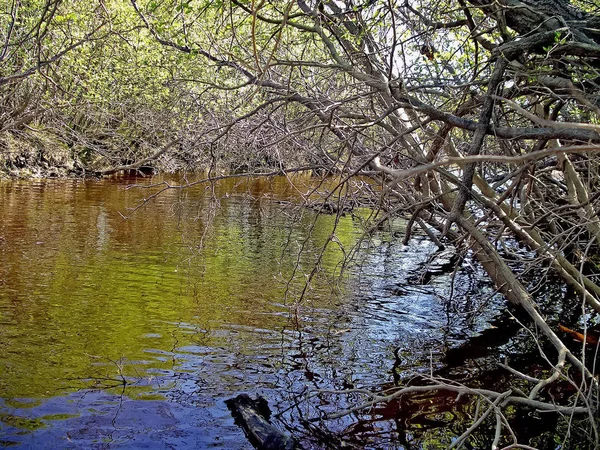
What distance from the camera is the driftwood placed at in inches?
227

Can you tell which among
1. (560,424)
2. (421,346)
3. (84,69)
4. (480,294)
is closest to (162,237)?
(84,69)

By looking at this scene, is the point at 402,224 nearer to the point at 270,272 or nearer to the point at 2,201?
the point at 270,272

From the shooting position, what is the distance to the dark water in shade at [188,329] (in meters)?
6.38

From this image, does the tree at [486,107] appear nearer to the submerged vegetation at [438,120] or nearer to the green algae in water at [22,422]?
the submerged vegetation at [438,120]

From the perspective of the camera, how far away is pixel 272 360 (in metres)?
8.25

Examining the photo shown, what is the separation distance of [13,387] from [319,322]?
4720 millimetres

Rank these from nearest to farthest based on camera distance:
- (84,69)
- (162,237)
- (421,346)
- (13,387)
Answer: (13,387) < (421,346) < (162,237) < (84,69)

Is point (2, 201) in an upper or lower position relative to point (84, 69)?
lower

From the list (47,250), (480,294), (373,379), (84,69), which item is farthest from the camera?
(84,69)

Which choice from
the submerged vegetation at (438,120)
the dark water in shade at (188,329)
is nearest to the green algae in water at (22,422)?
the dark water in shade at (188,329)

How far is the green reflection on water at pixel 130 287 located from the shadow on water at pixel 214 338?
0.13 ft

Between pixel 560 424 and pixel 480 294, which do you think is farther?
pixel 480 294

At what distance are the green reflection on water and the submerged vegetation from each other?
121 centimetres

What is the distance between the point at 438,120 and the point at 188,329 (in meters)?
5.07
